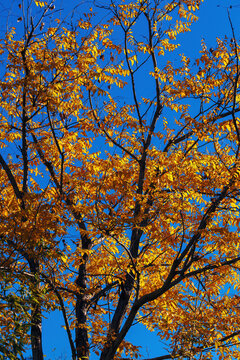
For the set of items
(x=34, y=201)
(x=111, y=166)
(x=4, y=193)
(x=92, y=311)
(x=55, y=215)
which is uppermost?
(x=4, y=193)

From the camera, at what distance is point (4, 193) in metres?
12.1

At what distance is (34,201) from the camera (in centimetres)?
883

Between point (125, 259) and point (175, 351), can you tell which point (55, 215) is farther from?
point (175, 351)

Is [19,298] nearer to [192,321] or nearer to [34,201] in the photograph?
[34,201]

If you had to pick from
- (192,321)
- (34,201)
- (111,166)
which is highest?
(111,166)

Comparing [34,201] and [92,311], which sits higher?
[34,201]

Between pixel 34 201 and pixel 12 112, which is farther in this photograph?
pixel 12 112

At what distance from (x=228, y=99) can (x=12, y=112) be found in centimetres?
642

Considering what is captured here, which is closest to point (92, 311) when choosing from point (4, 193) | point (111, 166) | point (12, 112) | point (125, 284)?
point (125, 284)

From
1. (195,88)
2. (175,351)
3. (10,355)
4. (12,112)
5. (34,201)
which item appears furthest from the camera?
(12,112)

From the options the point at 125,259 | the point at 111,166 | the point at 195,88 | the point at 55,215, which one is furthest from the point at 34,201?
the point at 195,88

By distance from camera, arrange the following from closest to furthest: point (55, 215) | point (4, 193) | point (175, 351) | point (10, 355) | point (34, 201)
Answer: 1. point (10, 355)
2. point (175, 351)
3. point (55, 215)
4. point (34, 201)
5. point (4, 193)

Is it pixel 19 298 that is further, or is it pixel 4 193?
pixel 4 193

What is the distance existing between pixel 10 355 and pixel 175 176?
5170 millimetres
